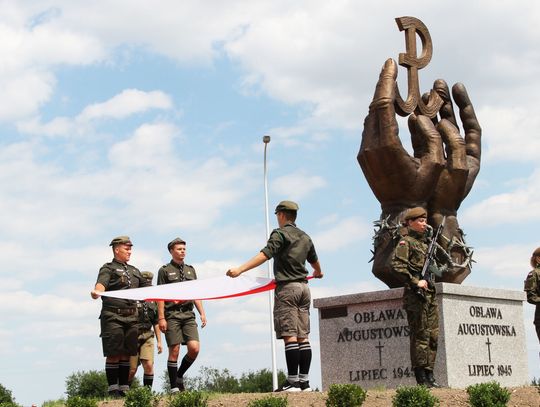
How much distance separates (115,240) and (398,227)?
15.4 ft

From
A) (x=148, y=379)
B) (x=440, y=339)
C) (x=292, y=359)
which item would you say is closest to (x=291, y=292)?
(x=292, y=359)

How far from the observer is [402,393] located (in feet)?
27.4

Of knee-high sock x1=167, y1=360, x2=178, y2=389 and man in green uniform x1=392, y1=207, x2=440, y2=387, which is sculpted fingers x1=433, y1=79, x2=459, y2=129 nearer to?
man in green uniform x1=392, y1=207, x2=440, y2=387

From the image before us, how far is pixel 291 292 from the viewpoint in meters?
9.48

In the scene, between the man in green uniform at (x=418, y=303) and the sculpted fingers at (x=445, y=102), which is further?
the sculpted fingers at (x=445, y=102)

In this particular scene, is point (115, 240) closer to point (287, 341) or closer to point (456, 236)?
point (287, 341)

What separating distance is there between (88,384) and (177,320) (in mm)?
21164

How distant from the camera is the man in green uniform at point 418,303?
9.52 m

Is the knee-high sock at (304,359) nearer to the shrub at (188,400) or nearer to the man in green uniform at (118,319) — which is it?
the shrub at (188,400)

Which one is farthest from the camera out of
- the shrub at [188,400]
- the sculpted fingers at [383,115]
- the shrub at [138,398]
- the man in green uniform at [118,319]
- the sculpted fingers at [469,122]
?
the sculpted fingers at [469,122]

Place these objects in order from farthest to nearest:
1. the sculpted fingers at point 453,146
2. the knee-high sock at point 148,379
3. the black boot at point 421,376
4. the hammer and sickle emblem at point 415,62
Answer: the hammer and sickle emblem at point 415,62 → the sculpted fingers at point 453,146 → the knee-high sock at point 148,379 → the black boot at point 421,376

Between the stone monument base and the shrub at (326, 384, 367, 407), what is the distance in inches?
155

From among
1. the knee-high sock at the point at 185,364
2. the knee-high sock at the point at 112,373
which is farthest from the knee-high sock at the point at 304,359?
the knee-high sock at the point at 112,373

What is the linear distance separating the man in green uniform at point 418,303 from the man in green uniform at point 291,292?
3.25 ft
